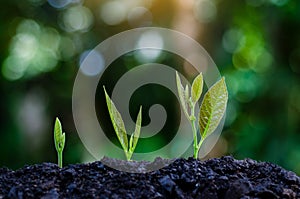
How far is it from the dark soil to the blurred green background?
1.18 meters

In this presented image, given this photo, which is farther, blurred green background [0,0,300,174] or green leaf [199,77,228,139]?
blurred green background [0,0,300,174]

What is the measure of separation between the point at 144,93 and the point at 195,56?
0.25 metres

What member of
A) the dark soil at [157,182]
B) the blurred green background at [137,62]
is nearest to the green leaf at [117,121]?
the dark soil at [157,182]

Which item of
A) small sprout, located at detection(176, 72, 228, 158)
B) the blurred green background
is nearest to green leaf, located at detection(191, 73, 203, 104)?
small sprout, located at detection(176, 72, 228, 158)

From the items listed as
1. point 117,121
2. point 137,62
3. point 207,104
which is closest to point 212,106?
point 207,104

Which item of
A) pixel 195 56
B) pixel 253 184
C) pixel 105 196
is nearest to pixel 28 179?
pixel 105 196

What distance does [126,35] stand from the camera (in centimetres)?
176

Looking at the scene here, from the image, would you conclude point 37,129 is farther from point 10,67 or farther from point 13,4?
point 13,4

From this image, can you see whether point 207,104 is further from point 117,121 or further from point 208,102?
point 117,121

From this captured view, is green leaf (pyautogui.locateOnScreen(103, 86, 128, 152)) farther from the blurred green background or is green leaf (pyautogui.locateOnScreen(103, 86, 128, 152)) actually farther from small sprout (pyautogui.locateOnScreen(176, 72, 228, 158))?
the blurred green background

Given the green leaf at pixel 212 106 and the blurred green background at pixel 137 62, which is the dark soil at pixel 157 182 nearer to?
the green leaf at pixel 212 106

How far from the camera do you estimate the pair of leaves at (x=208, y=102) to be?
0.54m

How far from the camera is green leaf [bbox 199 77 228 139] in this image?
0.54 meters

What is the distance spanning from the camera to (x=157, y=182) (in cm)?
47
